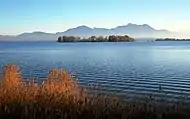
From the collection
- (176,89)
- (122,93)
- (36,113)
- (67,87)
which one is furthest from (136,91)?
(36,113)

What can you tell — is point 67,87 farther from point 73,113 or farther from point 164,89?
point 164,89

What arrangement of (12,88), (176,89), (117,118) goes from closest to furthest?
(117,118) → (12,88) → (176,89)

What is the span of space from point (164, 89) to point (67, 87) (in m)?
10.6

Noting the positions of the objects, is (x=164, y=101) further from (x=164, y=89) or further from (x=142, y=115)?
(x=142, y=115)

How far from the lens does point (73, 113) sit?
11.4 meters

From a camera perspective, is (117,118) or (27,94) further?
(27,94)

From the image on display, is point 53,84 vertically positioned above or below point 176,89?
above

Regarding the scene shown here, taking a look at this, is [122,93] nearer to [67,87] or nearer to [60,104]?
[67,87]

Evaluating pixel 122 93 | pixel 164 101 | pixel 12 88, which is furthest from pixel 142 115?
pixel 122 93

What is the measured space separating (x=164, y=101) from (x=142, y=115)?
719 centimetres

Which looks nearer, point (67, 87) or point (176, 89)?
point (67, 87)

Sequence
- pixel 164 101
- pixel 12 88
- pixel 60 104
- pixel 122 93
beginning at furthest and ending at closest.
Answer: pixel 122 93 → pixel 164 101 → pixel 12 88 → pixel 60 104

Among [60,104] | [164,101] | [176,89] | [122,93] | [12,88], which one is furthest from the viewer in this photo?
[176,89]

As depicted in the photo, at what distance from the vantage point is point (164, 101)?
18484 millimetres
